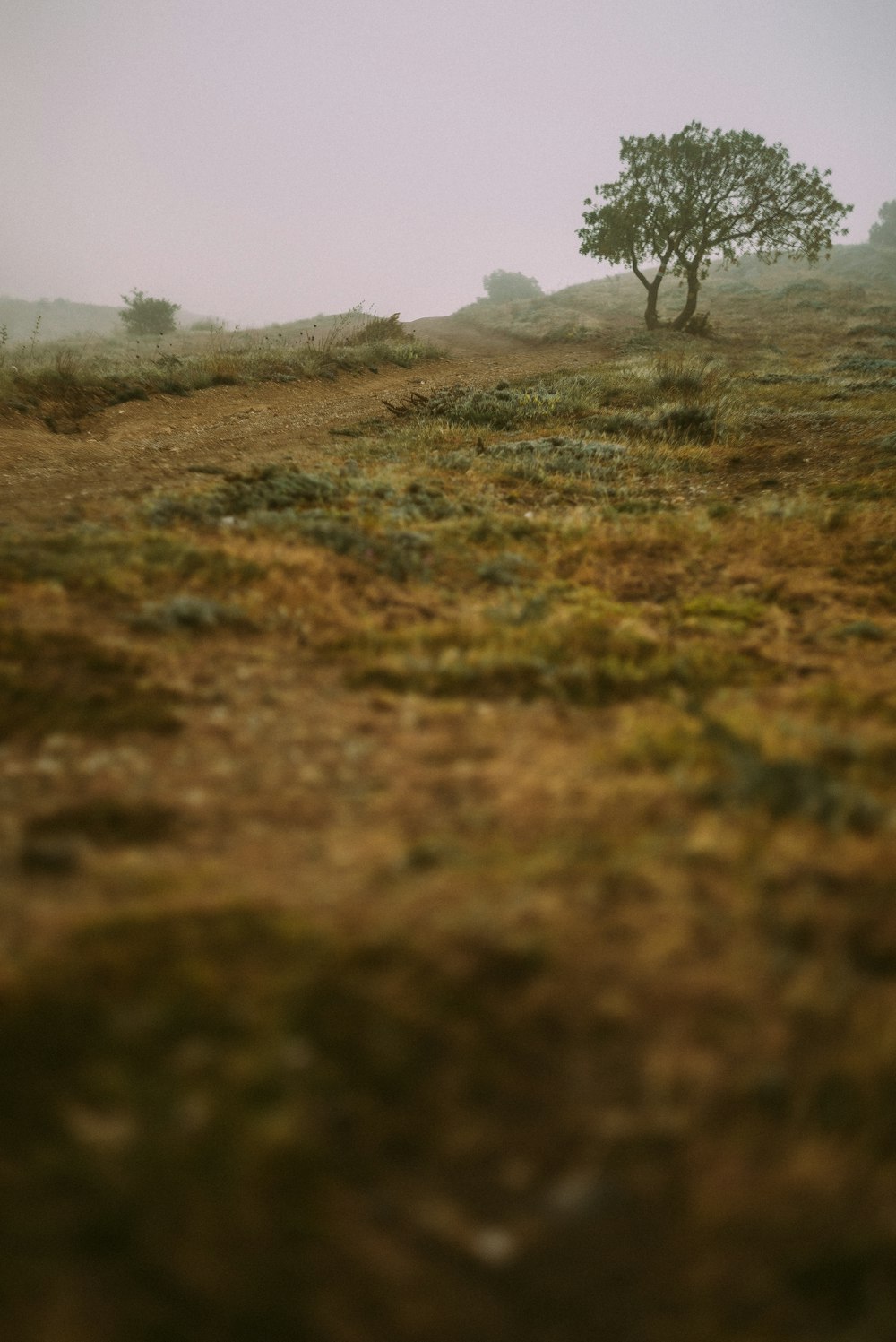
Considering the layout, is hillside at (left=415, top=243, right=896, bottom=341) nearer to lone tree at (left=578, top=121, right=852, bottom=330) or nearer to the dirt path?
lone tree at (left=578, top=121, right=852, bottom=330)

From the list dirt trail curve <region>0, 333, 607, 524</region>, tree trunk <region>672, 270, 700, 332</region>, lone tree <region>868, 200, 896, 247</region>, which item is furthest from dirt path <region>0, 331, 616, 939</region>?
lone tree <region>868, 200, 896, 247</region>

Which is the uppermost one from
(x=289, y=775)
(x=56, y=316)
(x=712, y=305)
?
(x=56, y=316)

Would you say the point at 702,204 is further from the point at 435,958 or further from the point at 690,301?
the point at 435,958

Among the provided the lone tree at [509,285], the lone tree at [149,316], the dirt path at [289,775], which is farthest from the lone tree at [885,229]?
the dirt path at [289,775]

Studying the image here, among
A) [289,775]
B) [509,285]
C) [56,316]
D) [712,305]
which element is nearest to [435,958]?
[289,775]

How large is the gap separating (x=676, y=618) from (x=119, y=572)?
19.4 ft

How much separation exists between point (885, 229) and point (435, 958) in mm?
135159

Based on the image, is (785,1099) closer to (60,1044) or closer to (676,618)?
(60,1044)

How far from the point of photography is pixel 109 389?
55.3 feet

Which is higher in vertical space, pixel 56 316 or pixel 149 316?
pixel 56 316

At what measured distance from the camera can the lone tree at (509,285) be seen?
3579 inches

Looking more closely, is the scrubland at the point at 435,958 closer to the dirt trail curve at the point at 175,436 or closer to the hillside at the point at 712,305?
the dirt trail curve at the point at 175,436

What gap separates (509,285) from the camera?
92688mm

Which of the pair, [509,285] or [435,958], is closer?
[435,958]
